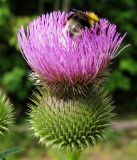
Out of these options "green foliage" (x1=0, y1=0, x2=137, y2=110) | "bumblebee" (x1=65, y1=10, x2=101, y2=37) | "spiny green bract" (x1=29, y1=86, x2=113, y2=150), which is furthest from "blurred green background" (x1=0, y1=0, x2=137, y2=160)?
"bumblebee" (x1=65, y1=10, x2=101, y2=37)

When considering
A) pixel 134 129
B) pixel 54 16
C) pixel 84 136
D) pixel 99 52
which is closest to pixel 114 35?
pixel 99 52

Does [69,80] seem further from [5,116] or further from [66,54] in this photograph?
[5,116]

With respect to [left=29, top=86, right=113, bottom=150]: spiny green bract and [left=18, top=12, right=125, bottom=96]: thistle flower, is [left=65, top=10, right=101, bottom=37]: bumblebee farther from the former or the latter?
[left=29, top=86, right=113, bottom=150]: spiny green bract

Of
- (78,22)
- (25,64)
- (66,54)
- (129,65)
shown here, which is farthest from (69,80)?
(129,65)

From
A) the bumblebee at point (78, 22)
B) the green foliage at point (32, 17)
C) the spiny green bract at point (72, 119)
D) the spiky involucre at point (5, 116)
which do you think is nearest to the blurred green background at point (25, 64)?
the green foliage at point (32, 17)

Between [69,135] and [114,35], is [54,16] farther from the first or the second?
[69,135]

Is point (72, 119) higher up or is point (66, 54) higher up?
point (66, 54)
